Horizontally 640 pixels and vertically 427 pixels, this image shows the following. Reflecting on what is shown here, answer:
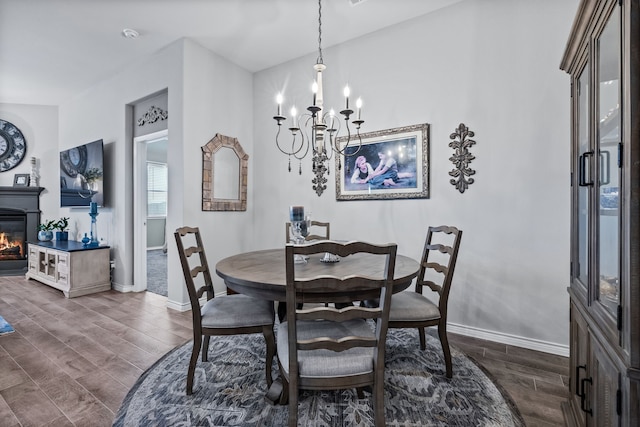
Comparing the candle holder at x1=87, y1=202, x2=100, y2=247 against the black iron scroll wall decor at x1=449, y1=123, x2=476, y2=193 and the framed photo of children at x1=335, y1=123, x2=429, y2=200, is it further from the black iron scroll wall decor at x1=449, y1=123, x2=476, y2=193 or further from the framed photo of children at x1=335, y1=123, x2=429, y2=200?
the black iron scroll wall decor at x1=449, y1=123, x2=476, y2=193

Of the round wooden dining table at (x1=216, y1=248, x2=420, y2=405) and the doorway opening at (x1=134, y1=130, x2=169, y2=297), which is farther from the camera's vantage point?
the doorway opening at (x1=134, y1=130, x2=169, y2=297)

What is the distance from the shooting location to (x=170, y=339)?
8.57 feet

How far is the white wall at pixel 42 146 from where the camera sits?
17.7 ft

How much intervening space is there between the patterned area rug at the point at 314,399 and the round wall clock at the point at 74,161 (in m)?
3.75

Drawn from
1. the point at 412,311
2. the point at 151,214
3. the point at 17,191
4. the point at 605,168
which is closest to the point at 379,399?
the point at 412,311

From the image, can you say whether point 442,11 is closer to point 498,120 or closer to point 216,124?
point 498,120

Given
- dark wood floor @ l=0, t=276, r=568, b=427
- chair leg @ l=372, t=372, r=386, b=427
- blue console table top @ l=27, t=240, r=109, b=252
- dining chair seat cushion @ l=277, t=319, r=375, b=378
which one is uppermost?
blue console table top @ l=27, t=240, r=109, b=252

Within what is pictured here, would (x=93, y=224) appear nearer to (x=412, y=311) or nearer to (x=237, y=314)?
(x=237, y=314)

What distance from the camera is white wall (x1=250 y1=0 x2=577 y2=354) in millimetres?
2338

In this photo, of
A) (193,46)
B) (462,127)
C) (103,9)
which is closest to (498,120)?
(462,127)

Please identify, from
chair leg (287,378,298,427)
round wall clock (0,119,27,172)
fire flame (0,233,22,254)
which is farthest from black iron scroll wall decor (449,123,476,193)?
fire flame (0,233,22,254)

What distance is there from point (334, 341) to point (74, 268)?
405 centimetres

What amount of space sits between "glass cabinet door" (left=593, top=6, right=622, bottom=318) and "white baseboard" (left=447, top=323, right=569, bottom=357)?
150cm

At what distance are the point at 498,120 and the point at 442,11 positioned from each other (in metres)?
1.18
